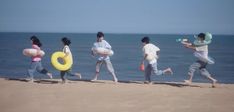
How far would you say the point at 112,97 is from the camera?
33.7 ft

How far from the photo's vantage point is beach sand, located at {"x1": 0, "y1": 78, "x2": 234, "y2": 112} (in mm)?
9102

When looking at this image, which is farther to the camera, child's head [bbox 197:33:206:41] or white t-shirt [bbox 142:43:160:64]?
white t-shirt [bbox 142:43:160:64]

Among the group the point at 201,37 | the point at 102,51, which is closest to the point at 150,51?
the point at 102,51

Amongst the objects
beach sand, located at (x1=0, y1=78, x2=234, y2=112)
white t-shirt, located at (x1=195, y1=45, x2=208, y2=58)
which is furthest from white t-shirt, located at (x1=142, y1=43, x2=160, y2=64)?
white t-shirt, located at (x1=195, y1=45, x2=208, y2=58)

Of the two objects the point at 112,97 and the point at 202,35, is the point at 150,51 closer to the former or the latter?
the point at 202,35

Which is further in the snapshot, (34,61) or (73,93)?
(34,61)

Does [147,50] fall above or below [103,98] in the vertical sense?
above

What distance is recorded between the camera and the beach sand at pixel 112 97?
9102mm

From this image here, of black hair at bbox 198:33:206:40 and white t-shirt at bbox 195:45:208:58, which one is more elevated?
black hair at bbox 198:33:206:40

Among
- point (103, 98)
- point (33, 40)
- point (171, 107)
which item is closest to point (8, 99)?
point (103, 98)

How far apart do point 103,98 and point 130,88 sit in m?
1.79

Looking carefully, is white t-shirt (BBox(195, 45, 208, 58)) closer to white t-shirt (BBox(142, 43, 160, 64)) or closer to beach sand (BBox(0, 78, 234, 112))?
beach sand (BBox(0, 78, 234, 112))

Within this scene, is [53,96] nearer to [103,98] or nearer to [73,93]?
[73,93]

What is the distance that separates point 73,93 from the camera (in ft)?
35.4
